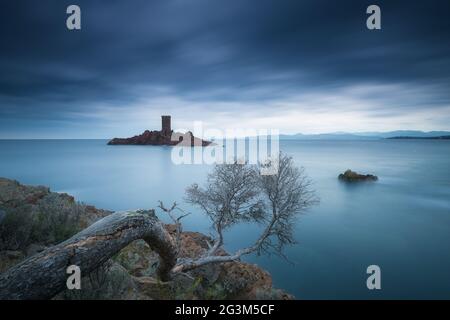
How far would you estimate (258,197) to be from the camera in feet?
40.0

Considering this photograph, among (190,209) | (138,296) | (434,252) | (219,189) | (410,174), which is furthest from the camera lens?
(410,174)

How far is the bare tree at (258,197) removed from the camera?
35.6ft

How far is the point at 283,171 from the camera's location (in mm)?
11203

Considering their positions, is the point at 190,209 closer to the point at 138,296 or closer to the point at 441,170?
the point at 138,296

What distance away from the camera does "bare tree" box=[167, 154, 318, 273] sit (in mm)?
10852

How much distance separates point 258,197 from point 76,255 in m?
8.92

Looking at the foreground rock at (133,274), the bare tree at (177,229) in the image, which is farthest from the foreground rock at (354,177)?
the foreground rock at (133,274)

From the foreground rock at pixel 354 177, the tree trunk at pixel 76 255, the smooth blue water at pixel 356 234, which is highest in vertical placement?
the tree trunk at pixel 76 255

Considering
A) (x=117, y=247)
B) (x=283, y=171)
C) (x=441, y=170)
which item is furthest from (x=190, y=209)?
(x=441, y=170)

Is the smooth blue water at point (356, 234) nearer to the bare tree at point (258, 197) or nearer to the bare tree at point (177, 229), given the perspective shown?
the bare tree at point (258, 197)

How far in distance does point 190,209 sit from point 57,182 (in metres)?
21.7

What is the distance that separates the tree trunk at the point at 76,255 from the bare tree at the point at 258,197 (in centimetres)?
527

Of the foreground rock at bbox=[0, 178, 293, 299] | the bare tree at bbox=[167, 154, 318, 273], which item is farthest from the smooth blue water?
the foreground rock at bbox=[0, 178, 293, 299]

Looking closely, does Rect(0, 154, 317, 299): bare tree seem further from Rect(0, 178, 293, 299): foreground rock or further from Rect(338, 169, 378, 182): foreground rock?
Rect(338, 169, 378, 182): foreground rock
